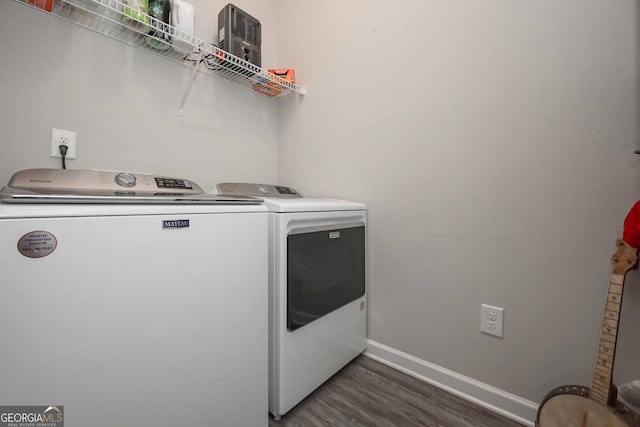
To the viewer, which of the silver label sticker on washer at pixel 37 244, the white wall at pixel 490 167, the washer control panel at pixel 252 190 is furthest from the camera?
the washer control panel at pixel 252 190

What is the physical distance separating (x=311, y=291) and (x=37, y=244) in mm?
849

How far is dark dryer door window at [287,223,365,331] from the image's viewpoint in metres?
1.07

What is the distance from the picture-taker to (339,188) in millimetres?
1623

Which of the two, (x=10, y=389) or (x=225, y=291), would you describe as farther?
(x=225, y=291)

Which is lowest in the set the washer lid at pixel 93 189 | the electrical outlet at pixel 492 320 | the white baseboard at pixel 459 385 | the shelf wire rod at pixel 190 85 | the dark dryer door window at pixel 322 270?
the white baseboard at pixel 459 385

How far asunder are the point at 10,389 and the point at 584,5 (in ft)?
6.23

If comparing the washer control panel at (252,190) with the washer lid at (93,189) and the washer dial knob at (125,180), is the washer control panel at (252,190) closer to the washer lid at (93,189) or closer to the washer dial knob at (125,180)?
the washer lid at (93,189)

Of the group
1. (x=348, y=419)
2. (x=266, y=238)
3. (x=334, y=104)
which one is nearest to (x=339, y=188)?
A: (x=334, y=104)

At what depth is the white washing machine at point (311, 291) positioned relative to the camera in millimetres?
1046

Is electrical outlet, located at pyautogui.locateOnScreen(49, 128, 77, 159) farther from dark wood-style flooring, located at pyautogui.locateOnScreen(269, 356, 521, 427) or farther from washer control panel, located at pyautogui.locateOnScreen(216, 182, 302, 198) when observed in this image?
dark wood-style flooring, located at pyautogui.locateOnScreen(269, 356, 521, 427)

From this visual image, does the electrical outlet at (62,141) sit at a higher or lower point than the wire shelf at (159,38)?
lower

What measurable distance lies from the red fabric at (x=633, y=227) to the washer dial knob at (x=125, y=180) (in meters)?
1.65

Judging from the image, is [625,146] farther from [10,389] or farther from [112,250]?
[10,389]

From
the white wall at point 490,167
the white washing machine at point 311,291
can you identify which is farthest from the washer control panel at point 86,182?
the white wall at point 490,167
